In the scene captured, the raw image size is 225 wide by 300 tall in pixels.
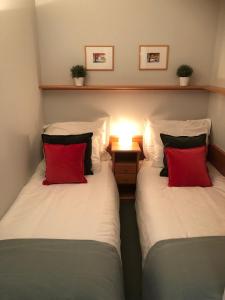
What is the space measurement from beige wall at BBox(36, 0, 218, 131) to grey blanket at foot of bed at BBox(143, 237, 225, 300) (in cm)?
169

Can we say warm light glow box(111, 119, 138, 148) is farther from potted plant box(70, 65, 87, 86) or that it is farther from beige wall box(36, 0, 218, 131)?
potted plant box(70, 65, 87, 86)

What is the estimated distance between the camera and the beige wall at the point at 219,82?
2.39 metres

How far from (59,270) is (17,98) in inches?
57.3

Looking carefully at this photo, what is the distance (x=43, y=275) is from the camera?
115cm

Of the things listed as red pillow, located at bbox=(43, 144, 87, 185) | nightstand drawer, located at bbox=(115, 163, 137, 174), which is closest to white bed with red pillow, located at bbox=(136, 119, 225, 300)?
nightstand drawer, located at bbox=(115, 163, 137, 174)

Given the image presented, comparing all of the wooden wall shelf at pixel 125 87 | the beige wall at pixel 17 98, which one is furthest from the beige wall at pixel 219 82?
the beige wall at pixel 17 98

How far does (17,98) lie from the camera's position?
6.72ft

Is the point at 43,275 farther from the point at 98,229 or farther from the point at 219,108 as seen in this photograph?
the point at 219,108

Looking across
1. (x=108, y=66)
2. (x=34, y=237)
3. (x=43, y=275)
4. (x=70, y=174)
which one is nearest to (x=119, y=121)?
(x=108, y=66)

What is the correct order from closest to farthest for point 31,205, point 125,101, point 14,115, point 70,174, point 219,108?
1. point 31,205
2. point 14,115
3. point 70,174
4. point 219,108
5. point 125,101

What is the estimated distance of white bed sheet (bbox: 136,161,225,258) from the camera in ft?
5.01

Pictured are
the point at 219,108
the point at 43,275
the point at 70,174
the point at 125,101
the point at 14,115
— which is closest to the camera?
the point at 43,275

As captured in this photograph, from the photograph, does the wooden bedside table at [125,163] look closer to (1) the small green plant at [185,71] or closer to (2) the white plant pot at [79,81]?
(2) the white plant pot at [79,81]

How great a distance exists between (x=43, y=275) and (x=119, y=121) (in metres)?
1.93
